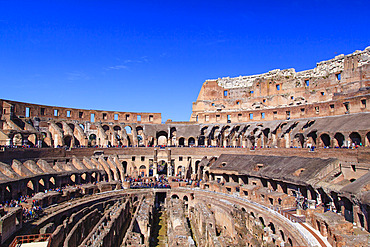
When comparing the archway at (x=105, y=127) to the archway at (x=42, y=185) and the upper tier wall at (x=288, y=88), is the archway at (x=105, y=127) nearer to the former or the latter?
the upper tier wall at (x=288, y=88)

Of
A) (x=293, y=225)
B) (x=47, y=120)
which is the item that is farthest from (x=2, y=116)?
(x=293, y=225)

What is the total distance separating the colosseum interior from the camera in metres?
21.0

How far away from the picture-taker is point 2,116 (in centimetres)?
3962

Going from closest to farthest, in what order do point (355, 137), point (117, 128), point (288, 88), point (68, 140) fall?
point (355, 137) < point (68, 140) < point (288, 88) < point (117, 128)

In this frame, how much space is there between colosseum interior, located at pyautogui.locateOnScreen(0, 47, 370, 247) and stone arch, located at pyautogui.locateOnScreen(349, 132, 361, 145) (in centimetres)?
35

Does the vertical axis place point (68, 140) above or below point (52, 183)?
A: above

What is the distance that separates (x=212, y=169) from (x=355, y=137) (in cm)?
1803

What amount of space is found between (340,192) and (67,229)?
69.4 ft

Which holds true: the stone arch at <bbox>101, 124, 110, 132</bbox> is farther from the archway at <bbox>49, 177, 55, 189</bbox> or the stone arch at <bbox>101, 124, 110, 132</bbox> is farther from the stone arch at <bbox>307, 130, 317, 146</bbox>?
the stone arch at <bbox>307, 130, 317, 146</bbox>

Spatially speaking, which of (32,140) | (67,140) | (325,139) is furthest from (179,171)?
(325,139)

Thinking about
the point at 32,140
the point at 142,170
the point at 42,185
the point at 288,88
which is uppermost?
the point at 288,88

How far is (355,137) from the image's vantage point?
33.4 m

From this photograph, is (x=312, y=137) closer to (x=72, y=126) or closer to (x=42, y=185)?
(x=42, y=185)

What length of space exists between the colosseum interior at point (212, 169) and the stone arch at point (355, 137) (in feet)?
1.16
